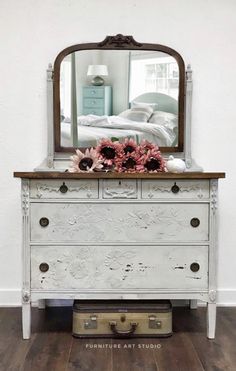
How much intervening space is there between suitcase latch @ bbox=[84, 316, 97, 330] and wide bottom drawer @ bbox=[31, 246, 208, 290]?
0.57 feet

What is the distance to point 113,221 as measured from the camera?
8.70 ft

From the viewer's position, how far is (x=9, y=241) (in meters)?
3.24

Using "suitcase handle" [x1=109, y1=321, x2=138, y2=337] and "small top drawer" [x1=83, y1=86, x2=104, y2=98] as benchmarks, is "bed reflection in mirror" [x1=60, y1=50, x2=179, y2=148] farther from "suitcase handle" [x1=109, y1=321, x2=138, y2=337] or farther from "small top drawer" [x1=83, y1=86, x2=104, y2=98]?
"suitcase handle" [x1=109, y1=321, x2=138, y2=337]

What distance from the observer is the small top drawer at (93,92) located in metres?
3.04

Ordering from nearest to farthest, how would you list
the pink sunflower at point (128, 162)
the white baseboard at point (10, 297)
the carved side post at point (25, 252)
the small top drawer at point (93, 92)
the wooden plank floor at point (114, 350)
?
1. the wooden plank floor at point (114, 350)
2. the carved side post at point (25, 252)
3. the pink sunflower at point (128, 162)
4. the small top drawer at point (93, 92)
5. the white baseboard at point (10, 297)

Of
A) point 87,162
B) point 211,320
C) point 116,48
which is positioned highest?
point 116,48

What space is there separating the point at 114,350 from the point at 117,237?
56 centimetres

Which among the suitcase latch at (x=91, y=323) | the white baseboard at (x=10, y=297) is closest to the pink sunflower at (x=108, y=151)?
the suitcase latch at (x=91, y=323)

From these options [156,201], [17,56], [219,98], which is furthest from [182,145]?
A: [17,56]

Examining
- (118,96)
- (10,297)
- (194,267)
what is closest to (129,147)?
(118,96)

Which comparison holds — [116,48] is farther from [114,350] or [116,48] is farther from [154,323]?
[114,350]

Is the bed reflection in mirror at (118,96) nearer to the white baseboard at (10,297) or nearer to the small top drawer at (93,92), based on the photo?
the small top drawer at (93,92)

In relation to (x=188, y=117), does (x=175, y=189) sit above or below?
below

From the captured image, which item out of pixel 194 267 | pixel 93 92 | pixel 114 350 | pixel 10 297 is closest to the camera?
pixel 114 350
